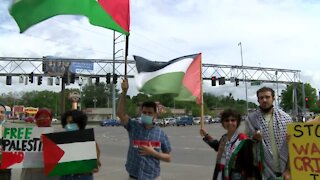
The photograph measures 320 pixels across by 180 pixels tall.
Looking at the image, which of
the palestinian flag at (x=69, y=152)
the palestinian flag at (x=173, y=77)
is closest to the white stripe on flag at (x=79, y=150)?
the palestinian flag at (x=69, y=152)

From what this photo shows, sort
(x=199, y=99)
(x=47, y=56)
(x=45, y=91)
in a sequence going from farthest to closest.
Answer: (x=45, y=91) < (x=47, y=56) < (x=199, y=99)

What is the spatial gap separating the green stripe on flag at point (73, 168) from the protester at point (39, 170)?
0.22m

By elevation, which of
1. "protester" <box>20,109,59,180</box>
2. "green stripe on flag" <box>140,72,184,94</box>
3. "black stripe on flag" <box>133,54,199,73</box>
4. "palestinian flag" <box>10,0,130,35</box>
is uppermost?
"palestinian flag" <box>10,0,130,35</box>

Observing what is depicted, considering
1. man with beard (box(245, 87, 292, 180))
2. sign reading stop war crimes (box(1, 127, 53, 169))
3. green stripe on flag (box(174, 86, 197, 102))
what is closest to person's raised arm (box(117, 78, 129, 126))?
sign reading stop war crimes (box(1, 127, 53, 169))

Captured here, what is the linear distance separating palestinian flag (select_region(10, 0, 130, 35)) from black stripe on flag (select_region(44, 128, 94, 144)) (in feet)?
4.33

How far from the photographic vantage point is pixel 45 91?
483ft

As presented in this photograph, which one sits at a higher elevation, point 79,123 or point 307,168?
point 79,123

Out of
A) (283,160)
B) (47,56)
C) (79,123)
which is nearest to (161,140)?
(79,123)

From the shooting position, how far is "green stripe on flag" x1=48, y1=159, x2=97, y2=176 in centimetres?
500

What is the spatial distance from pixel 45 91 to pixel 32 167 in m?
147

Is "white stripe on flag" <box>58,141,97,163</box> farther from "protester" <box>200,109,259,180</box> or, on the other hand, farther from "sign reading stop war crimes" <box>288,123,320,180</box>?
"sign reading stop war crimes" <box>288,123,320,180</box>

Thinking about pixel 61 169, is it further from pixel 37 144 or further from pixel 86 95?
pixel 86 95

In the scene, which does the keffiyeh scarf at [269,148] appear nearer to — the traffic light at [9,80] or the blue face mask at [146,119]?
the blue face mask at [146,119]

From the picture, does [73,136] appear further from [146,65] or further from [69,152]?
[146,65]
